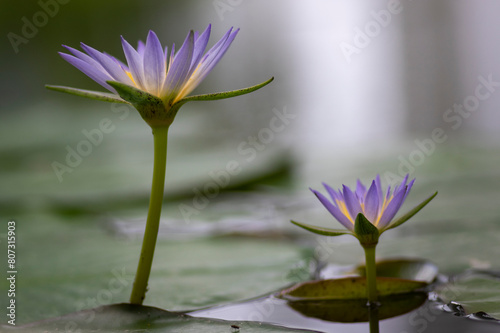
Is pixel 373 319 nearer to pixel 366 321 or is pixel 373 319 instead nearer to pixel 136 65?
pixel 366 321

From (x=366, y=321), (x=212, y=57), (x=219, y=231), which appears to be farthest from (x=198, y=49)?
(x=219, y=231)

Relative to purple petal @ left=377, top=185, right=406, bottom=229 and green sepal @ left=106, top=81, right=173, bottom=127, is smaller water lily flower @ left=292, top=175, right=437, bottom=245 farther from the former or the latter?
green sepal @ left=106, top=81, right=173, bottom=127

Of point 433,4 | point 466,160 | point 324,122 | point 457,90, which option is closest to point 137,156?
point 466,160

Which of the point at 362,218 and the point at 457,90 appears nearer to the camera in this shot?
the point at 362,218

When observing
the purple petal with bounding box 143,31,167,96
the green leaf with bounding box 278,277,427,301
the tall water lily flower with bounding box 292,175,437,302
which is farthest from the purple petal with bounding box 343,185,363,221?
the purple petal with bounding box 143,31,167,96

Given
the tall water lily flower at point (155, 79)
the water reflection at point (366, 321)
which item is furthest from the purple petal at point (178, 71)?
the water reflection at point (366, 321)

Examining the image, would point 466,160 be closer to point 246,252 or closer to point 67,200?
point 246,252

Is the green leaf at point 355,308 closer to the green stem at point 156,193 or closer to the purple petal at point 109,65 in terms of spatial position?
the green stem at point 156,193
